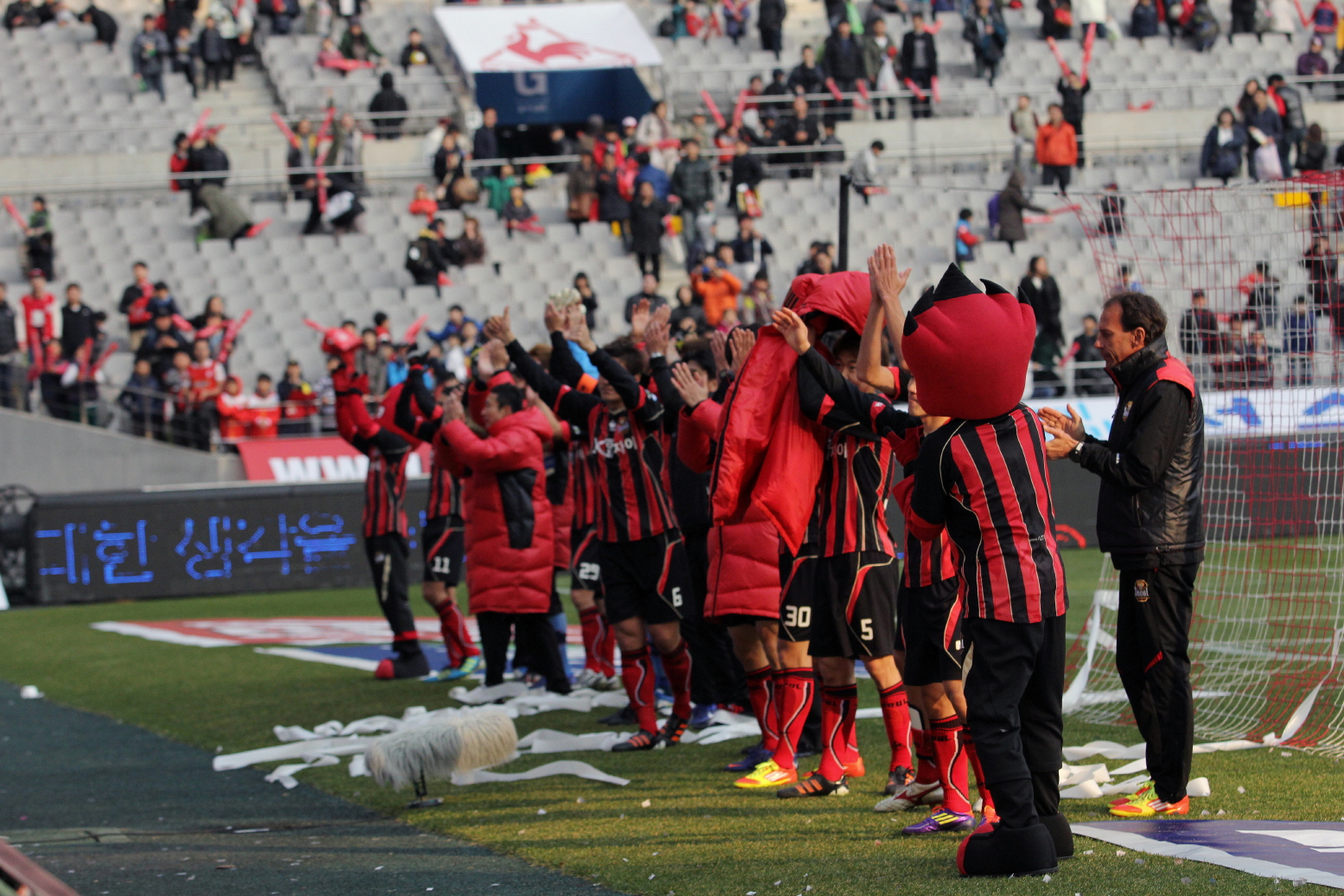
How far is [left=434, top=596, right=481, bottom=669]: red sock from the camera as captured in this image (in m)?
10.9

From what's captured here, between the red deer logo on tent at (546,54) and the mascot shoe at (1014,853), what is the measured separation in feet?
83.6

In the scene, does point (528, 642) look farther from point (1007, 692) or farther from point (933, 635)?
point (1007, 692)

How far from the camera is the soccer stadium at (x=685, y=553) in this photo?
507 cm

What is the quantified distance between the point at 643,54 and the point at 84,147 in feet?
34.4

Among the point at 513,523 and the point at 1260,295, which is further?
the point at 513,523

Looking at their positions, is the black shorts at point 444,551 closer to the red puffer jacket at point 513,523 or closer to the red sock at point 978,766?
the red puffer jacket at point 513,523

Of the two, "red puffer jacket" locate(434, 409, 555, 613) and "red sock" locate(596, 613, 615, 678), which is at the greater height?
"red puffer jacket" locate(434, 409, 555, 613)

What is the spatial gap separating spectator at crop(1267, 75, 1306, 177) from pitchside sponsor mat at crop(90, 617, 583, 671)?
55.0 feet

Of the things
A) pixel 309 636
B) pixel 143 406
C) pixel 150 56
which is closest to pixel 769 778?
pixel 309 636

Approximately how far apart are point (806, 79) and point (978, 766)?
23292mm

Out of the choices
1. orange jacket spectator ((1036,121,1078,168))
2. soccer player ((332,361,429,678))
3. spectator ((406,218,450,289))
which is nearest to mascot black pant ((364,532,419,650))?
soccer player ((332,361,429,678))

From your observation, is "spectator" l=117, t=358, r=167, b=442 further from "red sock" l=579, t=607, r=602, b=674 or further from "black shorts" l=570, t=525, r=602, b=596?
"black shorts" l=570, t=525, r=602, b=596

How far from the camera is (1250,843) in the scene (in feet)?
16.4

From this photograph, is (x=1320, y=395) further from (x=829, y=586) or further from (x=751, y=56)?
(x=751, y=56)
